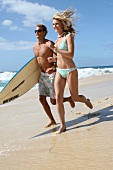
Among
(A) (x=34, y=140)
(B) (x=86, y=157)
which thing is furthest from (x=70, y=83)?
(B) (x=86, y=157)

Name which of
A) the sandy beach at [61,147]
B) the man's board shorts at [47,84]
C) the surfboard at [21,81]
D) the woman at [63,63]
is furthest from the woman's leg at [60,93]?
the surfboard at [21,81]

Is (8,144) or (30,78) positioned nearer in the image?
(8,144)

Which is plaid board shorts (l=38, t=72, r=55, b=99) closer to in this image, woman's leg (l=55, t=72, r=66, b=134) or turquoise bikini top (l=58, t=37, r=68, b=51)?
woman's leg (l=55, t=72, r=66, b=134)

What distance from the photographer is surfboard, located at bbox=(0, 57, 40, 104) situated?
4961 mm

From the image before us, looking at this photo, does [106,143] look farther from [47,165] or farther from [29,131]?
[29,131]

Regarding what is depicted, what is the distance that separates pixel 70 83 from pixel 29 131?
991 mm

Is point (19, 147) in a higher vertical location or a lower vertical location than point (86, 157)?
lower

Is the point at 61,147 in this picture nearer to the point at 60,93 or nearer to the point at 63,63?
the point at 60,93

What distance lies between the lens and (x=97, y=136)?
322 centimetres

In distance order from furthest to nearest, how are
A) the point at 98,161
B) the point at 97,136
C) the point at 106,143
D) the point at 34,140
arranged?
1. the point at 34,140
2. the point at 97,136
3. the point at 106,143
4. the point at 98,161

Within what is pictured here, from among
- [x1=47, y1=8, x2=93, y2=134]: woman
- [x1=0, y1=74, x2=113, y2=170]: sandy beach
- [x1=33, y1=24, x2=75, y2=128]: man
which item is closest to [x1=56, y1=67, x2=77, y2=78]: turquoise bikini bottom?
[x1=47, y1=8, x2=93, y2=134]: woman

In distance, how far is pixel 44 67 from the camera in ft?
15.3

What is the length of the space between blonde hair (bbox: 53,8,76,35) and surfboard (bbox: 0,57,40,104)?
1.08 m

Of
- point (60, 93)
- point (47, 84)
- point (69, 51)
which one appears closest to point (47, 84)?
point (47, 84)
